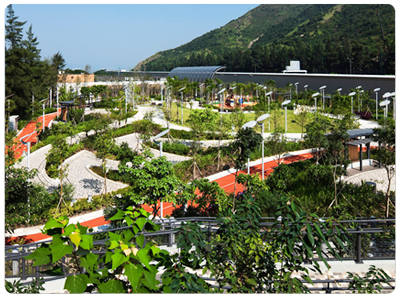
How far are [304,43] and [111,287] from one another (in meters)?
60.4

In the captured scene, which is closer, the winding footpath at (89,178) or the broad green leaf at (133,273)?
the broad green leaf at (133,273)

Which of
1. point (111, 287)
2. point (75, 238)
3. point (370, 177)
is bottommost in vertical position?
point (370, 177)

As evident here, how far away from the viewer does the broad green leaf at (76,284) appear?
5.32 ft

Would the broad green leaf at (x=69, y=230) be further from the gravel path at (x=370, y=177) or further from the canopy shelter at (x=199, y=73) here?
the canopy shelter at (x=199, y=73)

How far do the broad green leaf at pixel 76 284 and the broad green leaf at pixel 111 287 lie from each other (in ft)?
0.27

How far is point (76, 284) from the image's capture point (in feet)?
5.38

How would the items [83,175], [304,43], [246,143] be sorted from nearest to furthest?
1. [246,143]
2. [83,175]
3. [304,43]

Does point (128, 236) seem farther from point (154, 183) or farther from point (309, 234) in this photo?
point (154, 183)

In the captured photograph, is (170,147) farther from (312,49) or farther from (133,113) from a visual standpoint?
(312,49)

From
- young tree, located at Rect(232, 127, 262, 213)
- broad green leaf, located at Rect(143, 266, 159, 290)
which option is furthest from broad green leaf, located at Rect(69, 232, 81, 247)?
young tree, located at Rect(232, 127, 262, 213)

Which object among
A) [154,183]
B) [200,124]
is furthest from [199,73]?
[154,183]

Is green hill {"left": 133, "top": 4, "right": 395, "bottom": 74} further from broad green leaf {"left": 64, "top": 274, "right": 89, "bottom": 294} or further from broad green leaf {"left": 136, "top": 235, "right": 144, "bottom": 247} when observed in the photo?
broad green leaf {"left": 64, "top": 274, "right": 89, "bottom": 294}

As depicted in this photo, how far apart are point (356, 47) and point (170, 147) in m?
29.3

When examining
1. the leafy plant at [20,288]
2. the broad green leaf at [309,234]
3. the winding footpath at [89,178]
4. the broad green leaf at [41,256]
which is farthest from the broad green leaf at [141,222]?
the winding footpath at [89,178]
